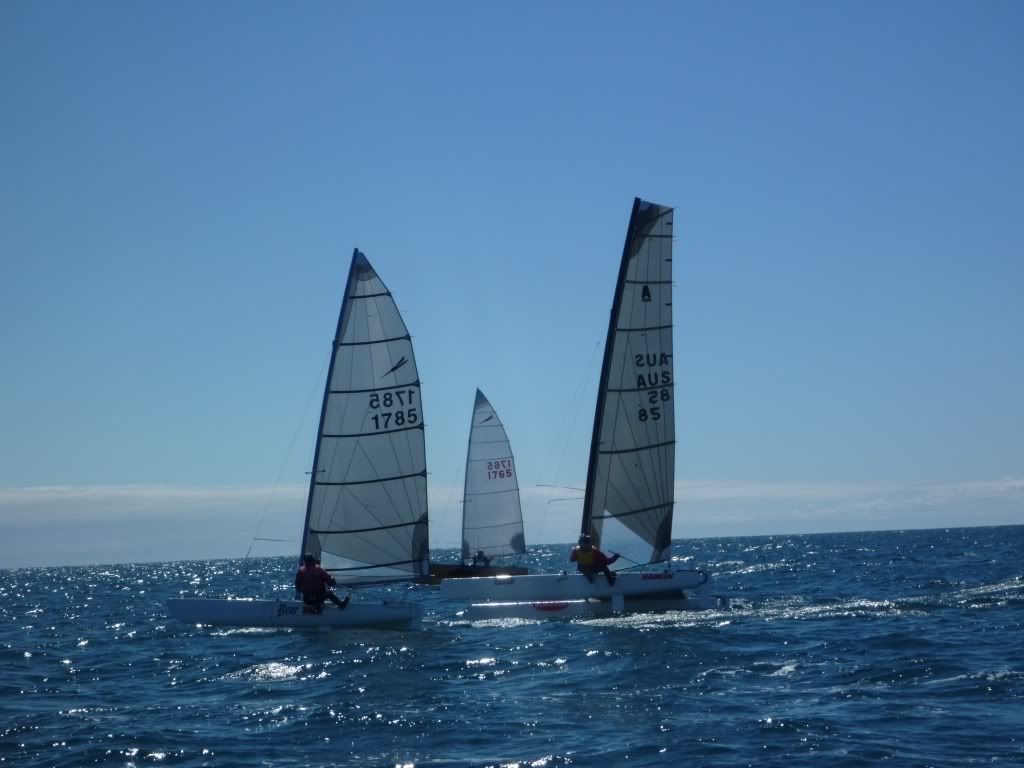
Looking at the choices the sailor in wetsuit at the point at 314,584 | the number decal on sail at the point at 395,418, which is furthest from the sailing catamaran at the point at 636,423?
the number decal on sail at the point at 395,418

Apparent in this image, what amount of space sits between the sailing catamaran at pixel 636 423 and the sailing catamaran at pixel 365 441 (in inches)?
90.5

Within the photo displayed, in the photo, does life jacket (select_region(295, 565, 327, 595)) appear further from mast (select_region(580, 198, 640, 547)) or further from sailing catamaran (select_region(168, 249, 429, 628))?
mast (select_region(580, 198, 640, 547))

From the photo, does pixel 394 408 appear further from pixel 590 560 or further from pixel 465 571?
pixel 465 571

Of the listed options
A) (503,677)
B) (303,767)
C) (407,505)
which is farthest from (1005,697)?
(407,505)

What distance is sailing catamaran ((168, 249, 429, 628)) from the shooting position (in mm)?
27109

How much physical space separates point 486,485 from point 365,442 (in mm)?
15735

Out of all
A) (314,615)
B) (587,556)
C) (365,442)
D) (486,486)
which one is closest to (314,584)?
(314,615)

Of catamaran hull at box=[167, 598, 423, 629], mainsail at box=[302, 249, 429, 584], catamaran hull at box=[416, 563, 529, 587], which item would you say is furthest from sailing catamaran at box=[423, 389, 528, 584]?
catamaran hull at box=[167, 598, 423, 629]

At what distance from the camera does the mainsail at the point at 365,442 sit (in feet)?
88.9

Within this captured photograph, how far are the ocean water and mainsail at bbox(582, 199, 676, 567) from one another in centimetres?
300

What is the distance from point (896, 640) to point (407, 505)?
11814mm

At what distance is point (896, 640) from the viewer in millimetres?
20797

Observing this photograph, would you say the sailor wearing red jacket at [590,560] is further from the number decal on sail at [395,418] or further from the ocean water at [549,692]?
the number decal on sail at [395,418]

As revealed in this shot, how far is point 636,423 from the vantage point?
28.3 meters
